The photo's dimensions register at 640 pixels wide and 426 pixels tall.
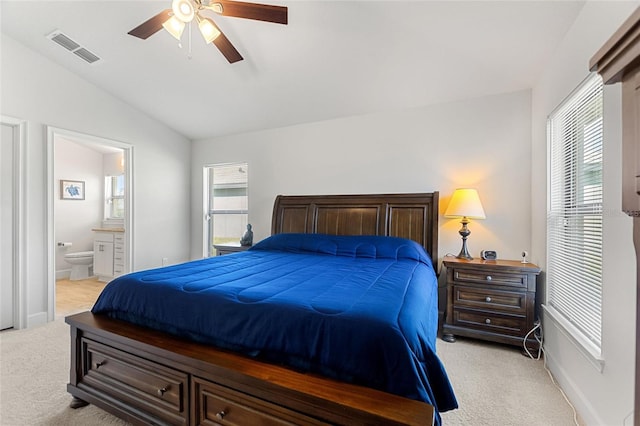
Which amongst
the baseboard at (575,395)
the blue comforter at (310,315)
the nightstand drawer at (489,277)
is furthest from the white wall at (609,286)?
the blue comforter at (310,315)

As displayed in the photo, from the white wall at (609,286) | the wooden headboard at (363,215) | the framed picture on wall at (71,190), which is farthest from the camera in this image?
the framed picture on wall at (71,190)

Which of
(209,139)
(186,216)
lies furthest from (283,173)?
(186,216)

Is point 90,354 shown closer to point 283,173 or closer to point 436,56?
point 283,173

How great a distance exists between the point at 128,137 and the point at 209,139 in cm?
119

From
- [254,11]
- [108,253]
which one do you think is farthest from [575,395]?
[108,253]

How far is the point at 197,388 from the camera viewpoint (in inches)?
56.3

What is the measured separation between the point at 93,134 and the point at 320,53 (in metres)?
3.16

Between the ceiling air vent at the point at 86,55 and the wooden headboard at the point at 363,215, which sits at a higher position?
the ceiling air vent at the point at 86,55

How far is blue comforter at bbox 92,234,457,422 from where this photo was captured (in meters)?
1.18

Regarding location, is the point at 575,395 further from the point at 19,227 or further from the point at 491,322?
the point at 19,227

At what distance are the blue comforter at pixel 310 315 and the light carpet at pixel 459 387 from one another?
2.05ft

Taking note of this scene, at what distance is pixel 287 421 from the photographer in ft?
3.96

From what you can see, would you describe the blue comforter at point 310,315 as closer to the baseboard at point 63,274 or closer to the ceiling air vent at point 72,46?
the ceiling air vent at point 72,46

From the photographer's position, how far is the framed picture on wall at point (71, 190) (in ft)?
18.1
